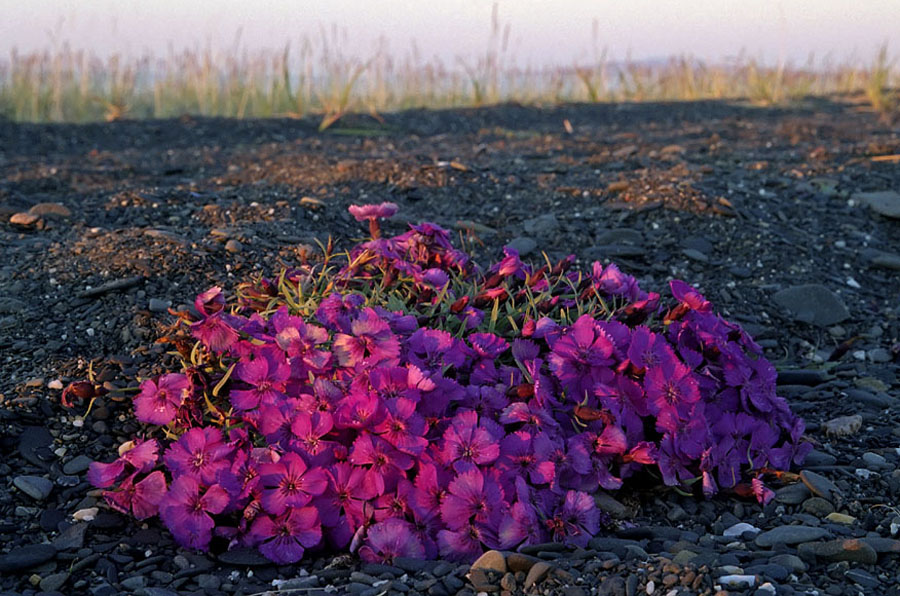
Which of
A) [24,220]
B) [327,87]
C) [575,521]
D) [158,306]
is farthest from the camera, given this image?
[327,87]

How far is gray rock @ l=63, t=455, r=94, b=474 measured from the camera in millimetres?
2186

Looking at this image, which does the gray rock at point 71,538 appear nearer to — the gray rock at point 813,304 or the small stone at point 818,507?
the small stone at point 818,507

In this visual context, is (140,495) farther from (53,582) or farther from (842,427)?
(842,427)

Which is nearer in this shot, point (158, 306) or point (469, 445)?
point (469, 445)

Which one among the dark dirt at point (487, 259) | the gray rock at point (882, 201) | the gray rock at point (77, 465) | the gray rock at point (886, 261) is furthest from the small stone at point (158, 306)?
the gray rock at point (882, 201)

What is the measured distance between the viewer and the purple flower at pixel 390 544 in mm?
1844

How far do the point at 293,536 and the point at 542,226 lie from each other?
89.5 inches

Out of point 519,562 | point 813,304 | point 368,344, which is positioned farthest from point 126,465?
point 813,304

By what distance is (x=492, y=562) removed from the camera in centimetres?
177

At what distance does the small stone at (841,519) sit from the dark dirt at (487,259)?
0.01 meters

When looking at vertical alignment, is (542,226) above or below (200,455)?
above

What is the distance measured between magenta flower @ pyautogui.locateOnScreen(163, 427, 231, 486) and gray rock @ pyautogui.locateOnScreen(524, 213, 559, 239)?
2079 mm

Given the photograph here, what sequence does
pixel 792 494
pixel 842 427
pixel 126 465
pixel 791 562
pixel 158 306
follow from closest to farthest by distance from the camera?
1. pixel 791 562
2. pixel 126 465
3. pixel 792 494
4. pixel 842 427
5. pixel 158 306

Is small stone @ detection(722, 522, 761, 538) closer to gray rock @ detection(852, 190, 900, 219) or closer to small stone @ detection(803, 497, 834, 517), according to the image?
small stone @ detection(803, 497, 834, 517)
